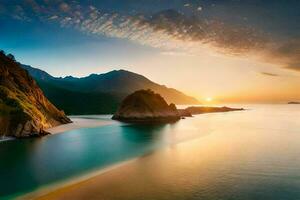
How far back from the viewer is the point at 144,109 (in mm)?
143500

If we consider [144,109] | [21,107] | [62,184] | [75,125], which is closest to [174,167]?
[62,184]

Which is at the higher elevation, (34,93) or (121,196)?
(34,93)

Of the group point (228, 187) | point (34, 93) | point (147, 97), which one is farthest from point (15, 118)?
point (147, 97)

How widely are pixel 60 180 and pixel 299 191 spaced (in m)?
24.4

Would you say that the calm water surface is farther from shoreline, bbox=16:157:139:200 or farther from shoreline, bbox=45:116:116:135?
shoreline, bbox=45:116:116:135

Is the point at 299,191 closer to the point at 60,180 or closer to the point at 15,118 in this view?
the point at 60,180

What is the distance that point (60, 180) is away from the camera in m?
31.7

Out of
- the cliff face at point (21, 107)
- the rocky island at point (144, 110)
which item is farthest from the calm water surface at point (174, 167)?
the rocky island at point (144, 110)

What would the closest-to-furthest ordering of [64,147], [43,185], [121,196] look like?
[121,196]
[43,185]
[64,147]

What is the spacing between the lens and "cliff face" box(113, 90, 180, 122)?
142 meters

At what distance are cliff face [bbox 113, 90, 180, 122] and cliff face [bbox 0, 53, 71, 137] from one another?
37.3 metres

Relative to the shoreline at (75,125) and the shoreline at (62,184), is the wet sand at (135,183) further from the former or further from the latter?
the shoreline at (75,125)

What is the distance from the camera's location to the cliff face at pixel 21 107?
63.9 m

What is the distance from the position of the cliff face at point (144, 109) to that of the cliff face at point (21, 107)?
37300 millimetres
